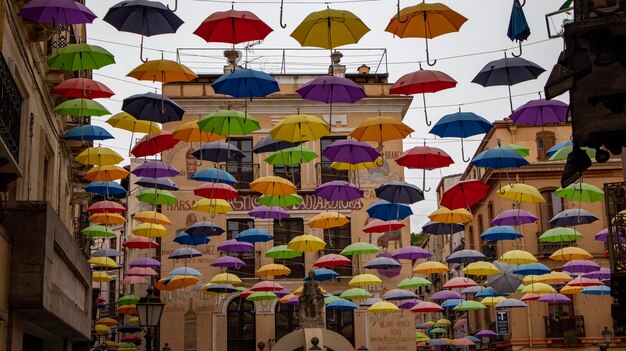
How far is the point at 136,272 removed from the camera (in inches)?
1187

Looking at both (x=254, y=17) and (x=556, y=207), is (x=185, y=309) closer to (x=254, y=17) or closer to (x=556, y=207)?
(x=556, y=207)

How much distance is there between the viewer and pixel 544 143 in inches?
1668

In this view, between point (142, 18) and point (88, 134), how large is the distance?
486 cm

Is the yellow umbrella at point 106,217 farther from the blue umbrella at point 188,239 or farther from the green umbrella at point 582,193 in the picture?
the green umbrella at point 582,193

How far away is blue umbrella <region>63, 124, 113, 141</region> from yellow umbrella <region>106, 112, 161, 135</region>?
99cm

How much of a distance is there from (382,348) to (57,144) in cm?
1951

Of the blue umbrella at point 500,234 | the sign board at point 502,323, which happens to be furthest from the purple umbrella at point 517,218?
the sign board at point 502,323

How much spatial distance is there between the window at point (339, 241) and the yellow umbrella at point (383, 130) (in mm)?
18171

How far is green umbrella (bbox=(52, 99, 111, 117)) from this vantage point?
17672 mm

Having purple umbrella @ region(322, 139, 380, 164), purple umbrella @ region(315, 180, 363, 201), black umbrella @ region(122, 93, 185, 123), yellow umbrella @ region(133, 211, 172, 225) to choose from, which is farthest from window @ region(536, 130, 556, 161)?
black umbrella @ region(122, 93, 185, 123)

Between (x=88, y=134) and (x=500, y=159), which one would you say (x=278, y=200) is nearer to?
(x=88, y=134)

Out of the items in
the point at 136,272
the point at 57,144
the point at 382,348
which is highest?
the point at 57,144

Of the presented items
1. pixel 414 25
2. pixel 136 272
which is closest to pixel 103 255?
pixel 136 272

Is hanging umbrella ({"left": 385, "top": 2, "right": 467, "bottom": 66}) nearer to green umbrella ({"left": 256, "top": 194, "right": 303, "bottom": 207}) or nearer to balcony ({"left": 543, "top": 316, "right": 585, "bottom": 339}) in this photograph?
green umbrella ({"left": 256, "top": 194, "right": 303, "bottom": 207})
